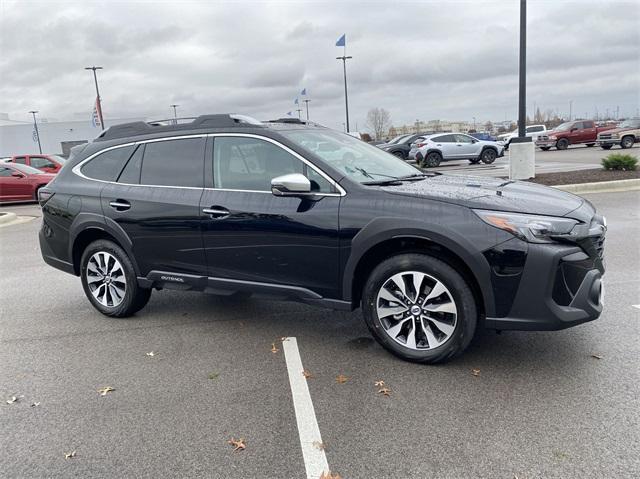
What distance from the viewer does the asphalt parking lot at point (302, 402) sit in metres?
2.74

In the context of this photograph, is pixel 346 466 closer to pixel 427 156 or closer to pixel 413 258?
pixel 413 258

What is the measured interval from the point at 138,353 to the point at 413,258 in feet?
7.62

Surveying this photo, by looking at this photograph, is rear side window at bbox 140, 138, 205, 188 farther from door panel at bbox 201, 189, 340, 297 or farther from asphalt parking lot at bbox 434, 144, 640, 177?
asphalt parking lot at bbox 434, 144, 640, 177

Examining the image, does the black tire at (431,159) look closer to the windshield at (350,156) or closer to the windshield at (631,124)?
the windshield at (631,124)

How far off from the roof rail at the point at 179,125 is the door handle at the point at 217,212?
0.73 metres

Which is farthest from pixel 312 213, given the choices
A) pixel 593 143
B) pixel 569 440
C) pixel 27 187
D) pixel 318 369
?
pixel 593 143

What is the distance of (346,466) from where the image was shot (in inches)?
106

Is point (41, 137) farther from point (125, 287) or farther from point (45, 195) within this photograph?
point (125, 287)

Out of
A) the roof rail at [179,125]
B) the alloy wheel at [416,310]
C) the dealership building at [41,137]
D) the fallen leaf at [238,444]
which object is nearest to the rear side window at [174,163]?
the roof rail at [179,125]

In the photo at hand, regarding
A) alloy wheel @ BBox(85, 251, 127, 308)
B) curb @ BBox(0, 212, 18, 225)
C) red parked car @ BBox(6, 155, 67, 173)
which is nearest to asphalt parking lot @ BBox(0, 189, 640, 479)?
alloy wheel @ BBox(85, 251, 127, 308)

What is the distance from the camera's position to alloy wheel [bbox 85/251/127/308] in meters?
5.00

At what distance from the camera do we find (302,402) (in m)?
3.35

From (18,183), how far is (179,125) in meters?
14.2

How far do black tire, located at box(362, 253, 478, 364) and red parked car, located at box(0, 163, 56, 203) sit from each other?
50.7 feet
